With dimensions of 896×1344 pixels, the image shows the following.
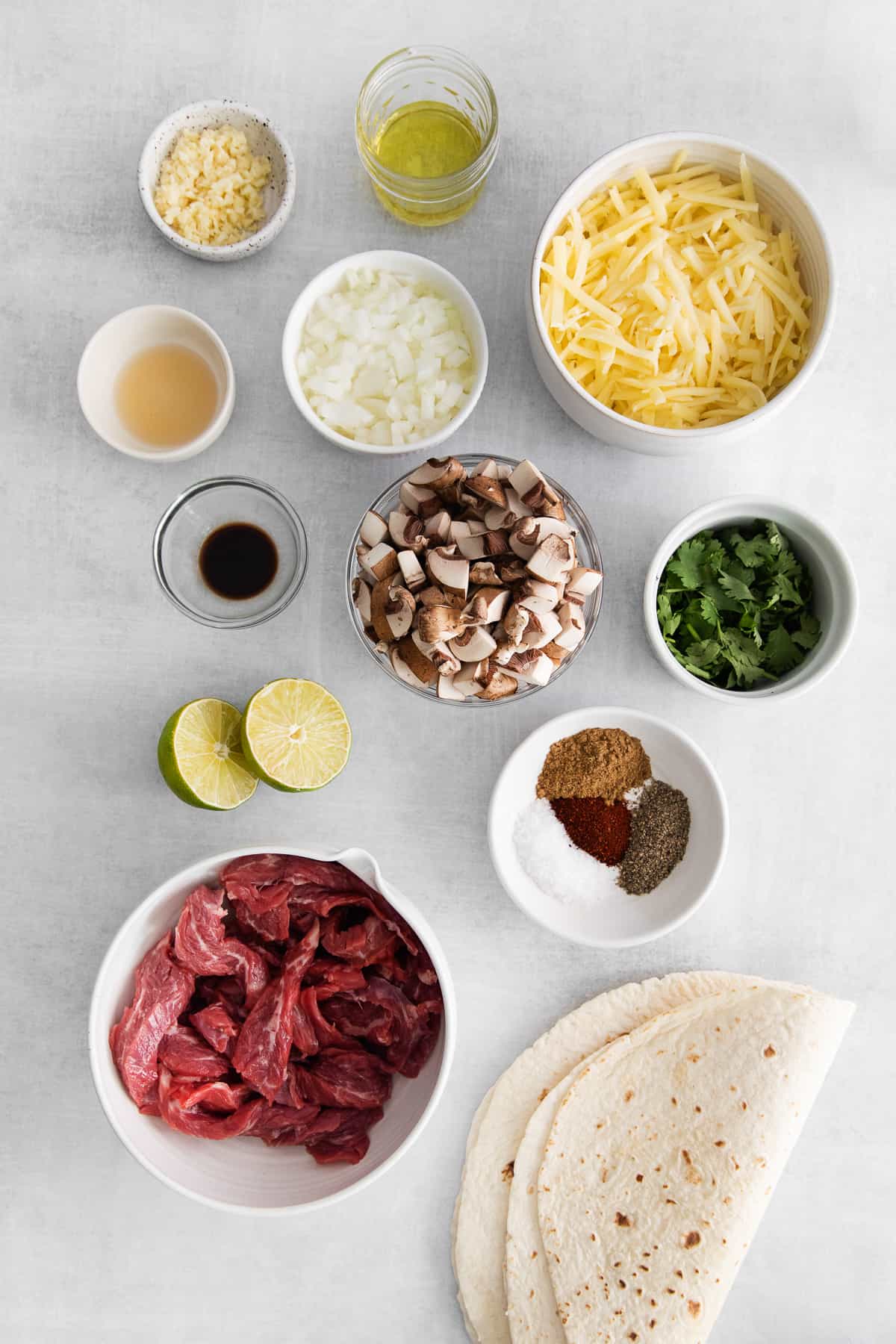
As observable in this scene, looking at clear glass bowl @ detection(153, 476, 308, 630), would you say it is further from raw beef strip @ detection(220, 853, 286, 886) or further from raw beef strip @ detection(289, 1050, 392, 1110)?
raw beef strip @ detection(289, 1050, 392, 1110)

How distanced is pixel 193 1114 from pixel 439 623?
103 cm

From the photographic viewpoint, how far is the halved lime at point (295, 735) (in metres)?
1.86

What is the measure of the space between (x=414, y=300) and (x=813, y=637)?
105 centimetres

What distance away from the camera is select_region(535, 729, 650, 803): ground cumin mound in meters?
1.96

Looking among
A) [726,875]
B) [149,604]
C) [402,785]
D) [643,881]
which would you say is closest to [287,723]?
[402,785]

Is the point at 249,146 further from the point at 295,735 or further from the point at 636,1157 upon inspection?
the point at 636,1157

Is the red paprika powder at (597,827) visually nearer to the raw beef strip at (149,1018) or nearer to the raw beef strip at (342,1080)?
the raw beef strip at (342,1080)

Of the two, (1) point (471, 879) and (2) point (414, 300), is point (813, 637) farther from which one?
(2) point (414, 300)

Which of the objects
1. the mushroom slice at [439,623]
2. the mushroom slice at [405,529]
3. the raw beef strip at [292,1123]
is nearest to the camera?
the mushroom slice at [439,623]

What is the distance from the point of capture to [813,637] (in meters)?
1.93

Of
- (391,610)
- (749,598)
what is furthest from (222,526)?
(749,598)

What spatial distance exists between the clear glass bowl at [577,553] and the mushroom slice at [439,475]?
13 cm

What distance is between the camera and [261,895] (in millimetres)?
1874

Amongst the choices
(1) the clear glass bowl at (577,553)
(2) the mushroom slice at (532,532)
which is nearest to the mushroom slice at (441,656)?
(1) the clear glass bowl at (577,553)
